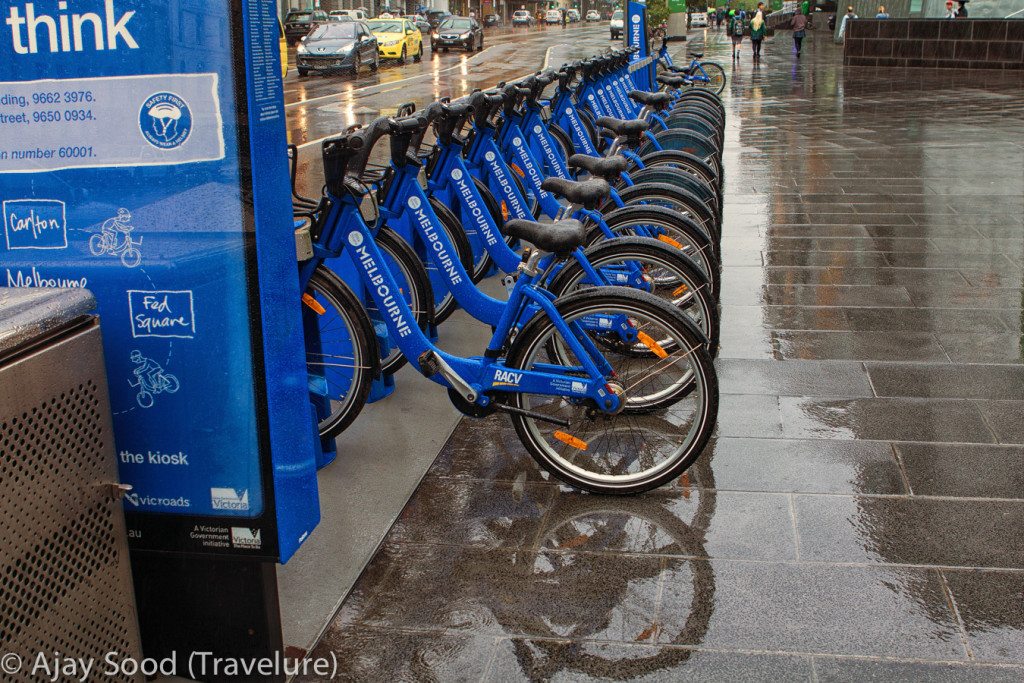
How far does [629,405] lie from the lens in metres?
4.64

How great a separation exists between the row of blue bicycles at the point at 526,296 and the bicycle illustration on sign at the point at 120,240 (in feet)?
3.69

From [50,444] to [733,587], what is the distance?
6.42ft

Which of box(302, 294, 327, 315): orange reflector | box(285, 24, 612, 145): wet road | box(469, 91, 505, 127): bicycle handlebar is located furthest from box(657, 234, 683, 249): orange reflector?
box(285, 24, 612, 145): wet road

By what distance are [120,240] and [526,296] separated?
156cm

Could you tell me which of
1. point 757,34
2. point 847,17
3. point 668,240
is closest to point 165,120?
point 668,240

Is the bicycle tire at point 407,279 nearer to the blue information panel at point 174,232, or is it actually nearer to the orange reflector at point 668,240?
the orange reflector at point 668,240

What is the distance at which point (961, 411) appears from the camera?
4.70m

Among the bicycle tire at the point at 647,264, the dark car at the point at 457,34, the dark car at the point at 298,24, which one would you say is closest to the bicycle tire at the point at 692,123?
the bicycle tire at the point at 647,264

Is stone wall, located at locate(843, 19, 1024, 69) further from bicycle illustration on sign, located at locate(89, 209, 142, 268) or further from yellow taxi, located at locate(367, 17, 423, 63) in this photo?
bicycle illustration on sign, located at locate(89, 209, 142, 268)

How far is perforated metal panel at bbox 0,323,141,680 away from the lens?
7.14ft

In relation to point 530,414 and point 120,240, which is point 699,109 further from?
point 120,240

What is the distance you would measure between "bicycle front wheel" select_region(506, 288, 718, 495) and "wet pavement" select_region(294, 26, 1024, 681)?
0.14 metres

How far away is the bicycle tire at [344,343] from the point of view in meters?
4.15

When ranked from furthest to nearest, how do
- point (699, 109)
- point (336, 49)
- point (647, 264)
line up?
point (336, 49)
point (699, 109)
point (647, 264)
